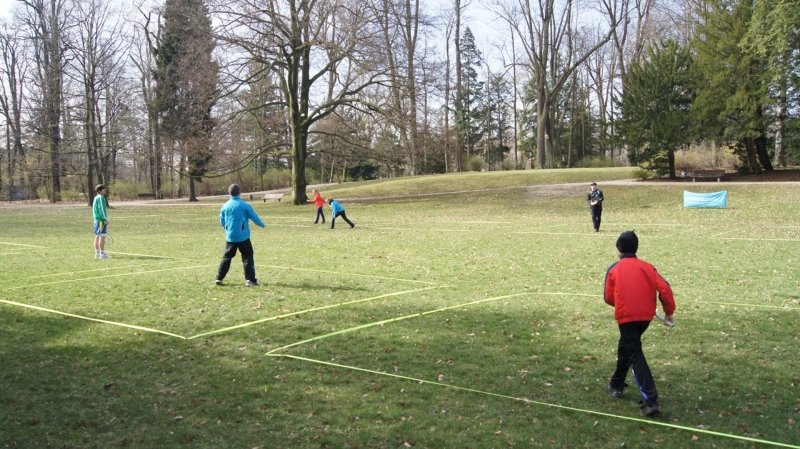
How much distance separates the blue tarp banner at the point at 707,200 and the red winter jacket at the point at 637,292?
2440 centimetres

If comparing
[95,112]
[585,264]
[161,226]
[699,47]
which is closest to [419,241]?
[585,264]

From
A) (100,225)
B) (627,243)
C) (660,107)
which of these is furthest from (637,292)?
(660,107)

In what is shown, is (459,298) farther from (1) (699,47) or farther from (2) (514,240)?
(1) (699,47)

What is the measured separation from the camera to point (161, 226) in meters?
26.5

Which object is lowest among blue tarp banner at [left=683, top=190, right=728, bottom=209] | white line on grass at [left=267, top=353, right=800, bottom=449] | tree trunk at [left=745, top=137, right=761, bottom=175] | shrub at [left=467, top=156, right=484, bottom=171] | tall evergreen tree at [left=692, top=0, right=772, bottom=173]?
white line on grass at [left=267, top=353, right=800, bottom=449]

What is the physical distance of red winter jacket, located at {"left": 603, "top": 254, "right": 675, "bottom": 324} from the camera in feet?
18.1

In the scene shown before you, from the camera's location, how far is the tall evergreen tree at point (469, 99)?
244 ft

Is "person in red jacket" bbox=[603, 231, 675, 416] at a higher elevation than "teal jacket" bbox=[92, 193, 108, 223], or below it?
below

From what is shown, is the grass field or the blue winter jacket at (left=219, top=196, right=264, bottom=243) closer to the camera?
the grass field

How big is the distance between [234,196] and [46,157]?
5058 centimetres

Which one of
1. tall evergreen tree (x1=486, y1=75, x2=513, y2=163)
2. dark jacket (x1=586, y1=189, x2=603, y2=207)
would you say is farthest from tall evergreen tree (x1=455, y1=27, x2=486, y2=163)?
dark jacket (x1=586, y1=189, x2=603, y2=207)

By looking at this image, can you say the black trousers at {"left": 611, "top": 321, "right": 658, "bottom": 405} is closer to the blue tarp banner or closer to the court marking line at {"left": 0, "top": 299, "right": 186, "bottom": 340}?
the court marking line at {"left": 0, "top": 299, "right": 186, "bottom": 340}

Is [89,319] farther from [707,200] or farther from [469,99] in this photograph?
[469,99]

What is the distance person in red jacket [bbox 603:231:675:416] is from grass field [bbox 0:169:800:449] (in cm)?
44
